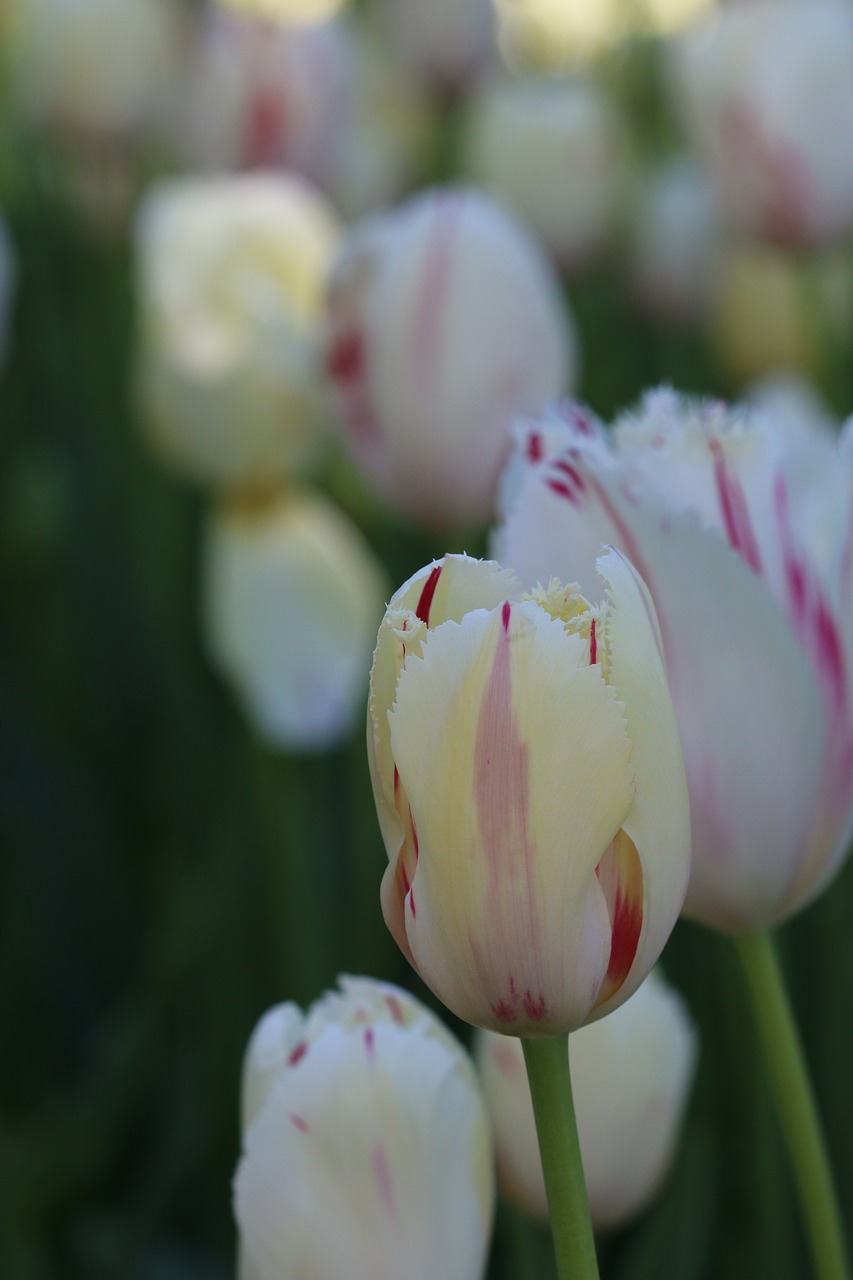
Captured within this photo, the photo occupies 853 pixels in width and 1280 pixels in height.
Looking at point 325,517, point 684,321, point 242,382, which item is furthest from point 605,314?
point 242,382

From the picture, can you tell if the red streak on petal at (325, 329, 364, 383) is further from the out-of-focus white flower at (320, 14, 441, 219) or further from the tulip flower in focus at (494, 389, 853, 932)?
the out-of-focus white flower at (320, 14, 441, 219)

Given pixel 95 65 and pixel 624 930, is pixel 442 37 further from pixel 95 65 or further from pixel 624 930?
pixel 624 930

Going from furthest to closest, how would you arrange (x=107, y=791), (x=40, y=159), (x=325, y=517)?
(x=40, y=159) → (x=107, y=791) → (x=325, y=517)

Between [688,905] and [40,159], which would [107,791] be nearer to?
[40,159]

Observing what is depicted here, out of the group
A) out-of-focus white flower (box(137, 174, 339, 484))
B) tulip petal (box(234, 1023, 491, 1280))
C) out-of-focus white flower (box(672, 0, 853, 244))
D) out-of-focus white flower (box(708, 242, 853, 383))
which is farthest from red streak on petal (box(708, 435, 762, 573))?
out-of-focus white flower (box(708, 242, 853, 383))

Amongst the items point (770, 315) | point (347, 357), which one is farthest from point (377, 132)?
point (347, 357)

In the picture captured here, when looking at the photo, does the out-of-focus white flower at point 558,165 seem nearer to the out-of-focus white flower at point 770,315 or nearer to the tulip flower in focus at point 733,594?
the out-of-focus white flower at point 770,315
